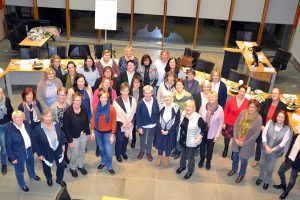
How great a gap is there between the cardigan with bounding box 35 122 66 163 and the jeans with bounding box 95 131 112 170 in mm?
711

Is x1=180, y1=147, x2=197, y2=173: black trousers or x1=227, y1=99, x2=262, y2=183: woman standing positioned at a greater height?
x1=227, y1=99, x2=262, y2=183: woman standing

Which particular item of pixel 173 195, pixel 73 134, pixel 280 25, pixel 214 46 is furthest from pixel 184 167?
pixel 280 25

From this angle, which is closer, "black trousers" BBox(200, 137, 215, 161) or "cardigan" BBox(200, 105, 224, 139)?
"cardigan" BBox(200, 105, 224, 139)

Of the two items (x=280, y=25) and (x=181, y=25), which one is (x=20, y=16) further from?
(x=280, y=25)

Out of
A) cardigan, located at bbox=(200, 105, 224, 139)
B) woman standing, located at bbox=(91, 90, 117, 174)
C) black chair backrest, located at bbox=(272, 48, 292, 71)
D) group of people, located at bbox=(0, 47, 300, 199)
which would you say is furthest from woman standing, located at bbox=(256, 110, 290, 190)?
black chair backrest, located at bbox=(272, 48, 292, 71)

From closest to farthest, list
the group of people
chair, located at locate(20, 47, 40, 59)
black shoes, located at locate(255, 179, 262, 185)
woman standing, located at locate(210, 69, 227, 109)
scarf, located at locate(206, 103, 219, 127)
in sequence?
the group of people → scarf, located at locate(206, 103, 219, 127) → black shoes, located at locate(255, 179, 262, 185) → woman standing, located at locate(210, 69, 227, 109) → chair, located at locate(20, 47, 40, 59)

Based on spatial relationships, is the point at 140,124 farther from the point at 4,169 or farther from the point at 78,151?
the point at 4,169

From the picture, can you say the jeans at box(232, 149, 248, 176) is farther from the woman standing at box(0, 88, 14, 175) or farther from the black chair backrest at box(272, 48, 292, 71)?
the black chair backrest at box(272, 48, 292, 71)

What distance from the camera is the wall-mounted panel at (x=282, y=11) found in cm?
1183

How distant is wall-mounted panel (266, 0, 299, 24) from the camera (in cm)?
1183

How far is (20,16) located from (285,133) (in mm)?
10733

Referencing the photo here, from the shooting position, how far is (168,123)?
5684mm

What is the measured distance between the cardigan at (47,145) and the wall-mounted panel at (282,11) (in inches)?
379

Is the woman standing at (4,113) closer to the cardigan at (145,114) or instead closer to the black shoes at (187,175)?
the cardigan at (145,114)
